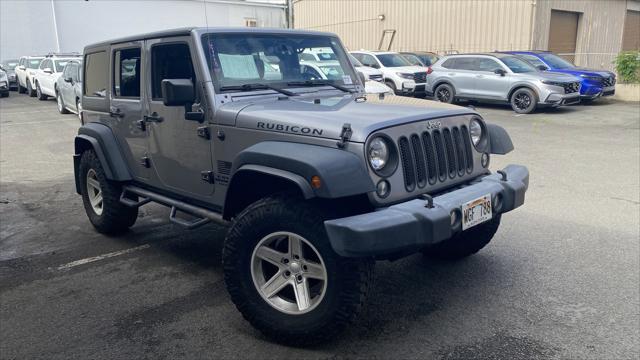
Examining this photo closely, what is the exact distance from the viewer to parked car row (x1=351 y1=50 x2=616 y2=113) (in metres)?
15.0

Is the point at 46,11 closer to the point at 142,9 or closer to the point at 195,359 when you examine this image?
the point at 142,9

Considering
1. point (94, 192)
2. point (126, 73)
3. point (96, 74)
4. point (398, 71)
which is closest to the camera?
point (126, 73)

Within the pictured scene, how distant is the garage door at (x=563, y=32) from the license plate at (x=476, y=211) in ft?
72.0

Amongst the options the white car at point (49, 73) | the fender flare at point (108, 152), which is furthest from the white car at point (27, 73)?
the fender flare at point (108, 152)

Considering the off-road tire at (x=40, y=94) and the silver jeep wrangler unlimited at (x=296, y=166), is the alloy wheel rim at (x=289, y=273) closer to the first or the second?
the silver jeep wrangler unlimited at (x=296, y=166)

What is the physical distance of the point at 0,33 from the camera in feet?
104

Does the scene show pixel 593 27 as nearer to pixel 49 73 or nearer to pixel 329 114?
pixel 49 73

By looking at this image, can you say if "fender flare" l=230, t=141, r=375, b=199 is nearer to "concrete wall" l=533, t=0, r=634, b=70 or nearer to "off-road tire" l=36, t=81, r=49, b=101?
"concrete wall" l=533, t=0, r=634, b=70

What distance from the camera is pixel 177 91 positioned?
387cm

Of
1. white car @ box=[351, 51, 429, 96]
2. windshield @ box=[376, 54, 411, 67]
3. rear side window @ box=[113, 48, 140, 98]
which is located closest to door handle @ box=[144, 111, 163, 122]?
rear side window @ box=[113, 48, 140, 98]

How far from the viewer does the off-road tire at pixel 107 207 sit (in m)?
5.47

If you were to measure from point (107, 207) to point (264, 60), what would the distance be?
2.36 meters

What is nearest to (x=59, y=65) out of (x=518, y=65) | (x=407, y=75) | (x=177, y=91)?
(x=407, y=75)

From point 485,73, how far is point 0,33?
28.3 meters
